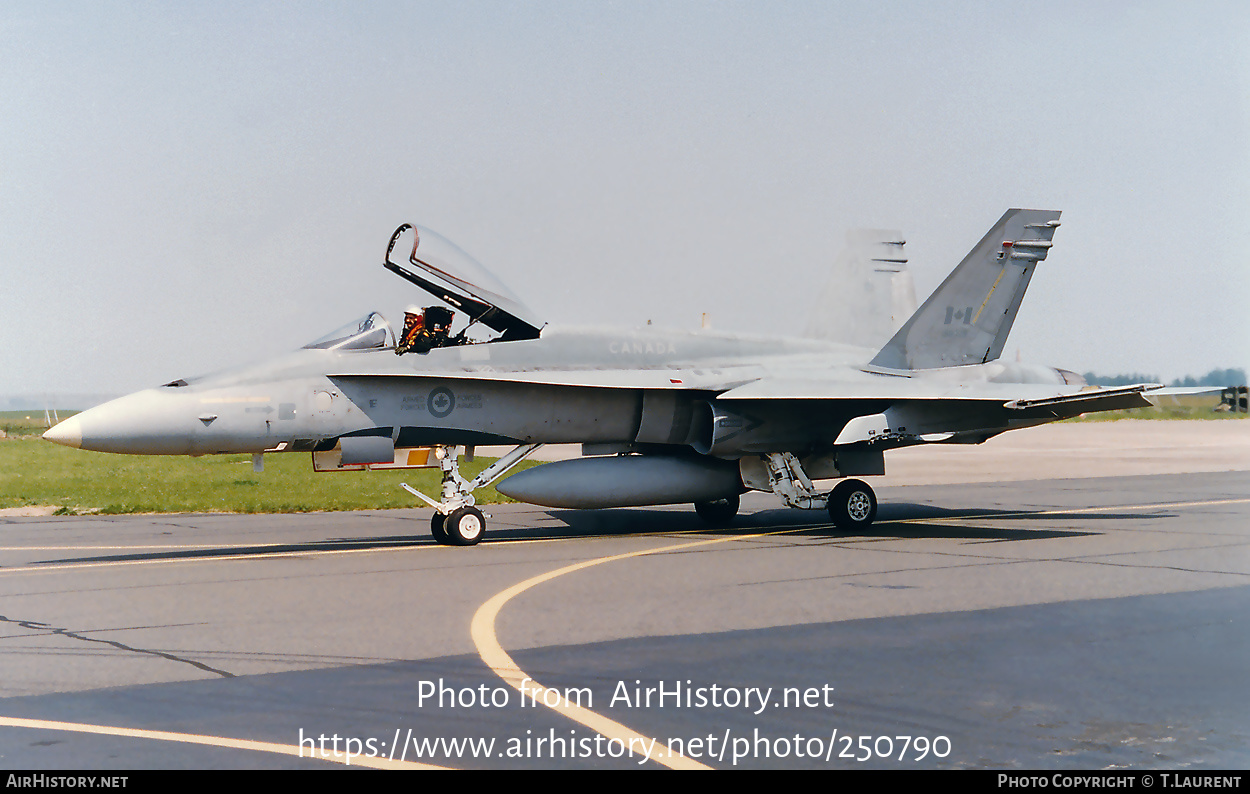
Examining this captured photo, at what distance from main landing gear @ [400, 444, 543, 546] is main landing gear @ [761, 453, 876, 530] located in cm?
419

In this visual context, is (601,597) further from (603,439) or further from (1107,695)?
(603,439)

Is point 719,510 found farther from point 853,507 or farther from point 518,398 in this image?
point 518,398

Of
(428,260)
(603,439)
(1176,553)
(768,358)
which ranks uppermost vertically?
(428,260)

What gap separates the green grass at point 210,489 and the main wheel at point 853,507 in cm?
791

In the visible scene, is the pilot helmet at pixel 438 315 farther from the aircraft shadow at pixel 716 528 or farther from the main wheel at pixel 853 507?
the main wheel at pixel 853 507

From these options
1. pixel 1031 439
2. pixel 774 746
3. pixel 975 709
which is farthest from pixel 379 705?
pixel 1031 439

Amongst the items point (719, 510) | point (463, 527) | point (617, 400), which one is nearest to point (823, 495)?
point (719, 510)

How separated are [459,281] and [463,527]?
302 cm

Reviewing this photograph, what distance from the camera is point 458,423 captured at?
14328 millimetres

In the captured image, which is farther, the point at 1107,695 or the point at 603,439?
the point at 603,439

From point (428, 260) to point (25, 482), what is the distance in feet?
62.8

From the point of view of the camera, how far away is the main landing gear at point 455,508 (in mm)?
14117

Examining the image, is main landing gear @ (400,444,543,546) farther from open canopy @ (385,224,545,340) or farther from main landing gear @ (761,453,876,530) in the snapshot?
main landing gear @ (761,453,876,530)

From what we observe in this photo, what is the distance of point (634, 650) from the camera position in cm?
756
